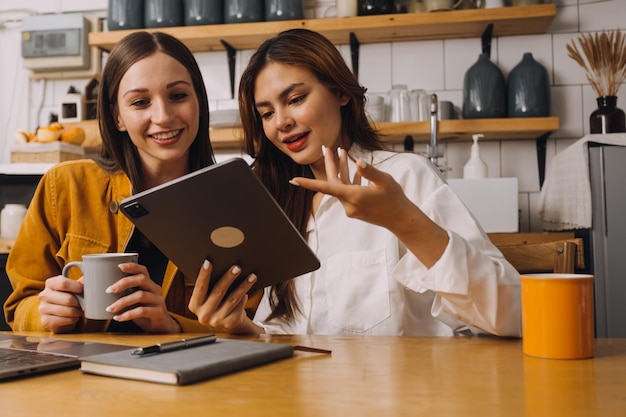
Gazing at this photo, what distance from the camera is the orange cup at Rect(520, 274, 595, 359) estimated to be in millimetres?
767

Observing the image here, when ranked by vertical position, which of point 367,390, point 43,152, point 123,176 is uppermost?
point 43,152

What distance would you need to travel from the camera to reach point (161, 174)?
1540 mm

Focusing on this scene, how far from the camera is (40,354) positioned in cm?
78

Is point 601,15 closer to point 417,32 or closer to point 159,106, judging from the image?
point 417,32

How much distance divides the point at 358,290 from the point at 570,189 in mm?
1594

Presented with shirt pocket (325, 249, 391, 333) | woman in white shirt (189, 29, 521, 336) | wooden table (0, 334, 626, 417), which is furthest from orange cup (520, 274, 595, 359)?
shirt pocket (325, 249, 391, 333)

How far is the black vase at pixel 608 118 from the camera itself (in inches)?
108

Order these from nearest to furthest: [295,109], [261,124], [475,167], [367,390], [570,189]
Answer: [367,390] → [295,109] → [261,124] → [570,189] → [475,167]

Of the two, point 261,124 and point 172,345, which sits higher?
point 261,124

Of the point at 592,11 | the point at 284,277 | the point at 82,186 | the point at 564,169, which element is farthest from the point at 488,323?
the point at 592,11

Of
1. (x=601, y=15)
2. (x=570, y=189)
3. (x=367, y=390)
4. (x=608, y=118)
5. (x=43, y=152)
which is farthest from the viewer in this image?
(x=601, y=15)

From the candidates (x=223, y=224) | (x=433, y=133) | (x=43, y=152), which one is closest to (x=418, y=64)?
(x=433, y=133)

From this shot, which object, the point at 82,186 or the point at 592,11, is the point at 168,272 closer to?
the point at 82,186

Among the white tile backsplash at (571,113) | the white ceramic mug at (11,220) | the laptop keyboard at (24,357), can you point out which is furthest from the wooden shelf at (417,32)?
the laptop keyboard at (24,357)
